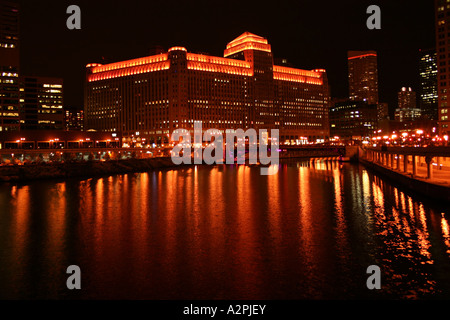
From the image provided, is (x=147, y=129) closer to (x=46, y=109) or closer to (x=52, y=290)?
(x=46, y=109)

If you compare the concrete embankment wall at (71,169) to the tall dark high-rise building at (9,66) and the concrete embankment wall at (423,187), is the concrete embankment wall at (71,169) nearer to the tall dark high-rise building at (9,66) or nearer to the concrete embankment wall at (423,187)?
the concrete embankment wall at (423,187)

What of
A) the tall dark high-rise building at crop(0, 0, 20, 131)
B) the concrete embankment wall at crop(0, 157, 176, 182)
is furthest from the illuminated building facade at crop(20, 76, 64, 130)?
the concrete embankment wall at crop(0, 157, 176, 182)

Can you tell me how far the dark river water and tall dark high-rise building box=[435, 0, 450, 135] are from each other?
303 ft

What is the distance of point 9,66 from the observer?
145 meters

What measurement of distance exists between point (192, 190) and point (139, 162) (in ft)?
138

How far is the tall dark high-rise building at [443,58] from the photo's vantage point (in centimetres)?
11319

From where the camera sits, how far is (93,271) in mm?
16844

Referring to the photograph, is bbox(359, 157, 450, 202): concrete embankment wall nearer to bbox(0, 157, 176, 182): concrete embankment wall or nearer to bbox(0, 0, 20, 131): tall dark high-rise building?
bbox(0, 157, 176, 182): concrete embankment wall

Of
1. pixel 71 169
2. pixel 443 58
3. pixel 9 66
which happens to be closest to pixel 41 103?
pixel 9 66

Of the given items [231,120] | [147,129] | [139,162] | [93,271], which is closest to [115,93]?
[147,129]

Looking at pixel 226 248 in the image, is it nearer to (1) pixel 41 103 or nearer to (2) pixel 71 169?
(2) pixel 71 169

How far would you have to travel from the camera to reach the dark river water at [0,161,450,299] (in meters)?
14.8

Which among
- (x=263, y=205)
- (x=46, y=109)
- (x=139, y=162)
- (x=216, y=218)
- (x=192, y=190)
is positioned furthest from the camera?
(x=46, y=109)

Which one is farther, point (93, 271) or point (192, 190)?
point (192, 190)
